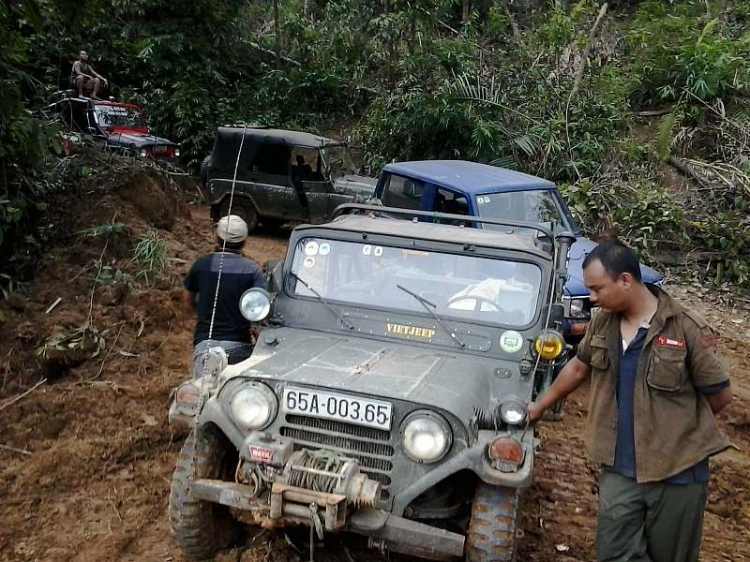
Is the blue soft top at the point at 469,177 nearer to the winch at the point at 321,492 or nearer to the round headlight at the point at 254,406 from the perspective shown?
the round headlight at the point at 254,406

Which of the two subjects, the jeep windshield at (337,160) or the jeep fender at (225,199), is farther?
the jeep fender at (225,199)

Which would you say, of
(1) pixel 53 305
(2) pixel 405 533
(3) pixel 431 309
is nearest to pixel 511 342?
(3) pixel 431 309

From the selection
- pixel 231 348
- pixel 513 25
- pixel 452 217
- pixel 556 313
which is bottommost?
pixel 231 348

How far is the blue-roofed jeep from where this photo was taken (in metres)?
7.19

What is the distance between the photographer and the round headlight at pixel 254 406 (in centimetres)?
327

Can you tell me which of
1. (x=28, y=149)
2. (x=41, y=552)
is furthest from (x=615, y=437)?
(x=28, y=149)

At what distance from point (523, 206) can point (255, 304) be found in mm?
4159

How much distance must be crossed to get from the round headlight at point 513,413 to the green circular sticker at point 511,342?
65 centimetres

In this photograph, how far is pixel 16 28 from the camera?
6660mm

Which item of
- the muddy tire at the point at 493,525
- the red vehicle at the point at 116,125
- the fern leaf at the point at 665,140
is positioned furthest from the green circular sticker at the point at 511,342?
the red vehicle at the point at 116,125

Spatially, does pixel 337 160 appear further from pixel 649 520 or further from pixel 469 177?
pixel 649 520

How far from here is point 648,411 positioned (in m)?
2.72

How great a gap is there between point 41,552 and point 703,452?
3.23 metres

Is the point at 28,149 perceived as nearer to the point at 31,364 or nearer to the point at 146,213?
the point at 31,364
